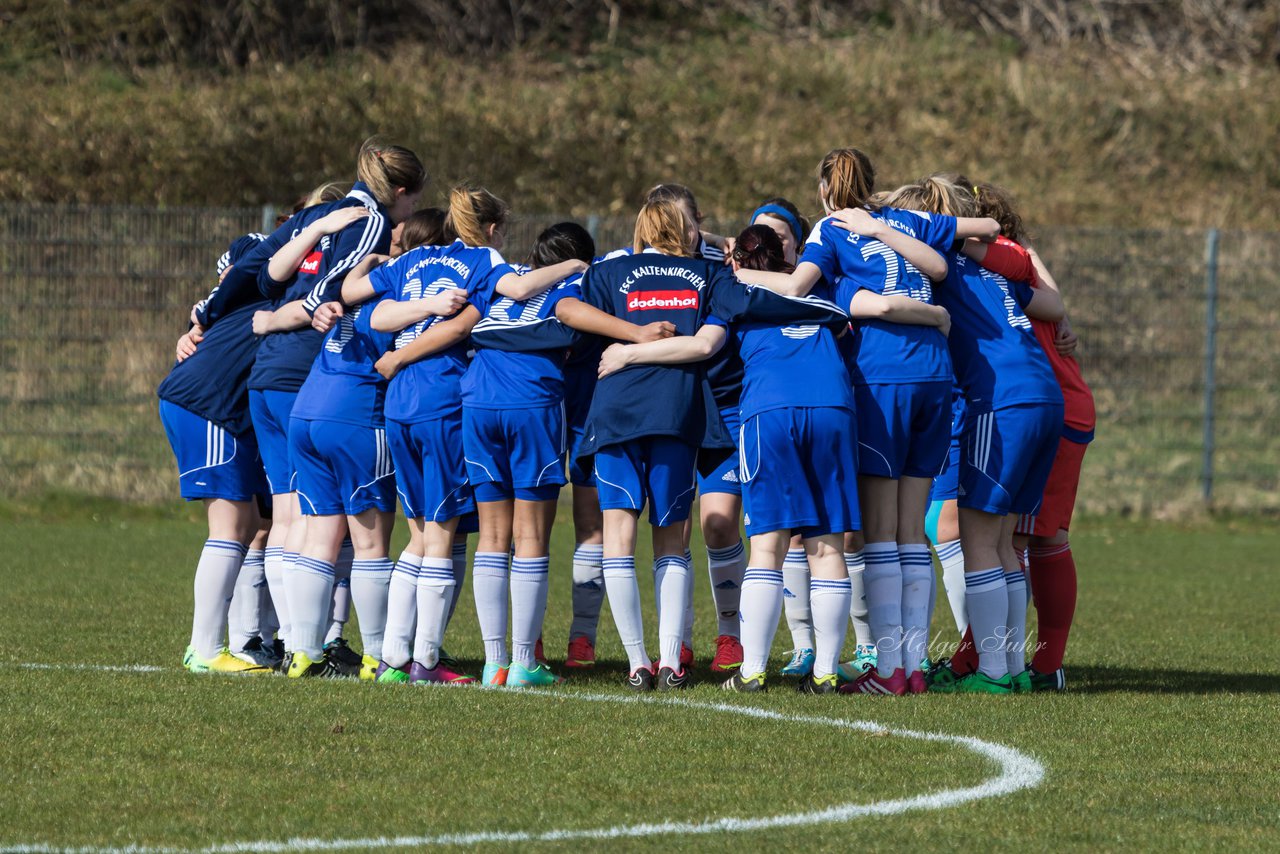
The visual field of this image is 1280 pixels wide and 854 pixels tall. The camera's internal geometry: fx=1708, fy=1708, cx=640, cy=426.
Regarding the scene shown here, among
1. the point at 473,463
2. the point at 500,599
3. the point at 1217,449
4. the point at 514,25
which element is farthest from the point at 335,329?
the point at 514,25

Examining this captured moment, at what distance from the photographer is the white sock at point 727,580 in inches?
300

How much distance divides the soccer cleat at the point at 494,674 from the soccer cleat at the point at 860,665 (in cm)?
134

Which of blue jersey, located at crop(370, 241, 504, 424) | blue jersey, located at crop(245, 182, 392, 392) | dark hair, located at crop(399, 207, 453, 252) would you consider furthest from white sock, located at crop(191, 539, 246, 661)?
dark hair, located at crop(399, 207, 453, 252)

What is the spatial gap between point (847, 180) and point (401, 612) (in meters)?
2.50

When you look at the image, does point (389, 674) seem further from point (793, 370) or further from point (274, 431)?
point (793, 370)

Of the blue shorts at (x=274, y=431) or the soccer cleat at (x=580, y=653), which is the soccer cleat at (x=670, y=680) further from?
the blue shorts at (x=274, y=431)

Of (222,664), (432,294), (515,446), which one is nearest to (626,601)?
(515,446)

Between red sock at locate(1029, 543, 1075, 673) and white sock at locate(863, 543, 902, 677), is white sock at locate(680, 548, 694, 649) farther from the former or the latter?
red sock at locate(1029, 543, 1075, 673)

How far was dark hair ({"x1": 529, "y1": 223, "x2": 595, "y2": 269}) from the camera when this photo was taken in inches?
285

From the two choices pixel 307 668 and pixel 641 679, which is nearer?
pixel 641 679

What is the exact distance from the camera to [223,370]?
729 cm

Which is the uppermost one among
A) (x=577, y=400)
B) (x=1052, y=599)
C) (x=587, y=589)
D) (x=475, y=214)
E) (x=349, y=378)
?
(x=475, y=214)

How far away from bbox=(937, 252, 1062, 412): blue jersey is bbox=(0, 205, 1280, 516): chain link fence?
950 centimetres

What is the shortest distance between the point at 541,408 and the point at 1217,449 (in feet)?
37.7
